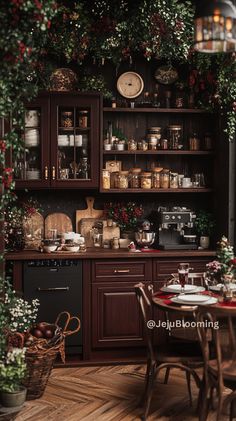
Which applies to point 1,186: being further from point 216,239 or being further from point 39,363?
point 216,239

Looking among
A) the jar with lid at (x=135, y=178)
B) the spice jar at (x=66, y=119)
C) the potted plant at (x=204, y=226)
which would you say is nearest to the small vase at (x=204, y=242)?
the potted plant at (x=204, y=226)

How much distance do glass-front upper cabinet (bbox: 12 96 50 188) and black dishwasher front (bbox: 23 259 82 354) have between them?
71cm

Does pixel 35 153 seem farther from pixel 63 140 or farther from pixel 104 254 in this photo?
pixel 104 254

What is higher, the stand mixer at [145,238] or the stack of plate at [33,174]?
the stack of plate at [33,174]

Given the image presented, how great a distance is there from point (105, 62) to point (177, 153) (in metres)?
1.09

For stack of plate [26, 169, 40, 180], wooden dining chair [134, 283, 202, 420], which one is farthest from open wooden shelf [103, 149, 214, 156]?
wooden dining chair [134, 283, 202, 420]

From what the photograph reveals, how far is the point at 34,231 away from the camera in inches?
226

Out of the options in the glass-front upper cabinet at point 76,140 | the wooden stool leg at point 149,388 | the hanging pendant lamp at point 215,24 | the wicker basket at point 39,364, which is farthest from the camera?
the glass-front upper cabinet at point 76,140

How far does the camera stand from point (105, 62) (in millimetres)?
5805

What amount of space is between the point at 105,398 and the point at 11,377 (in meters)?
0.97

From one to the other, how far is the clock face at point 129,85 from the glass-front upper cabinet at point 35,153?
797 millimetres

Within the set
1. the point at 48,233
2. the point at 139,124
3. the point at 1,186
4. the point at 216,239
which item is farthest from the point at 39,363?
the point at 139,124

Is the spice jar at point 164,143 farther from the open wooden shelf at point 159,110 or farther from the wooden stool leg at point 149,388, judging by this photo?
the wooden stool leg at point 149,388

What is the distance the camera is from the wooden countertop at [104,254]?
516cm
